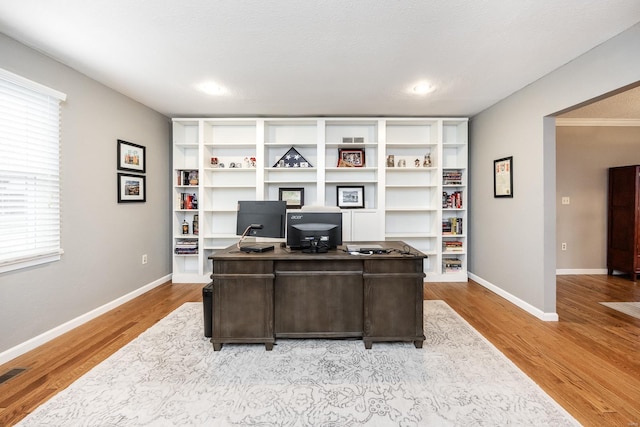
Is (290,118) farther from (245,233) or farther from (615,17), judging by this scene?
(615,17)

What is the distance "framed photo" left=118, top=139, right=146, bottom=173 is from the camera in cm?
348

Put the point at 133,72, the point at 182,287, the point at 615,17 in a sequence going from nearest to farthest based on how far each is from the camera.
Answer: the point at 615,17, the point at 133,72, the point at 182,287

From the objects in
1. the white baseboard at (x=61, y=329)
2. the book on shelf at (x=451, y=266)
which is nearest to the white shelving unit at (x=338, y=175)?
the book on shelf at (x=451, y=266)

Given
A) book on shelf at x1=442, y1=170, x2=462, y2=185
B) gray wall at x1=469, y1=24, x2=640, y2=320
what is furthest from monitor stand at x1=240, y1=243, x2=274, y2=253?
book on shelf at x1=442, y1=170, x2=462, y2=185

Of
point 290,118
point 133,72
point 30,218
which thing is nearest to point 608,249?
point 290,118

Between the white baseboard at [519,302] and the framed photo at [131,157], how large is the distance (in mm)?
5035

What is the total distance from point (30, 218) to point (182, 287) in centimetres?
213

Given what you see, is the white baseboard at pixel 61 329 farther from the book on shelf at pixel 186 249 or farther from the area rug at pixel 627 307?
the area rug at pixel 627 307

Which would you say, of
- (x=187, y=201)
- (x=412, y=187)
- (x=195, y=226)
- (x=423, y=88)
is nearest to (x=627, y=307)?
(x=412, y=187)

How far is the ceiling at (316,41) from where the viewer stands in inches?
77.4

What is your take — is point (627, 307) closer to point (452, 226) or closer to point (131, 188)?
point (452, 226)

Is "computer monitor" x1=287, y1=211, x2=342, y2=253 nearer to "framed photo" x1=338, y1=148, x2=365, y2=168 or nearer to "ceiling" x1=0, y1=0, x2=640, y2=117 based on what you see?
"ceiling" x1=0, y1=0, x2=640, y2=117

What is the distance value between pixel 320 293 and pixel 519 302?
2567 millimetres

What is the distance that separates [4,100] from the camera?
2240mm
